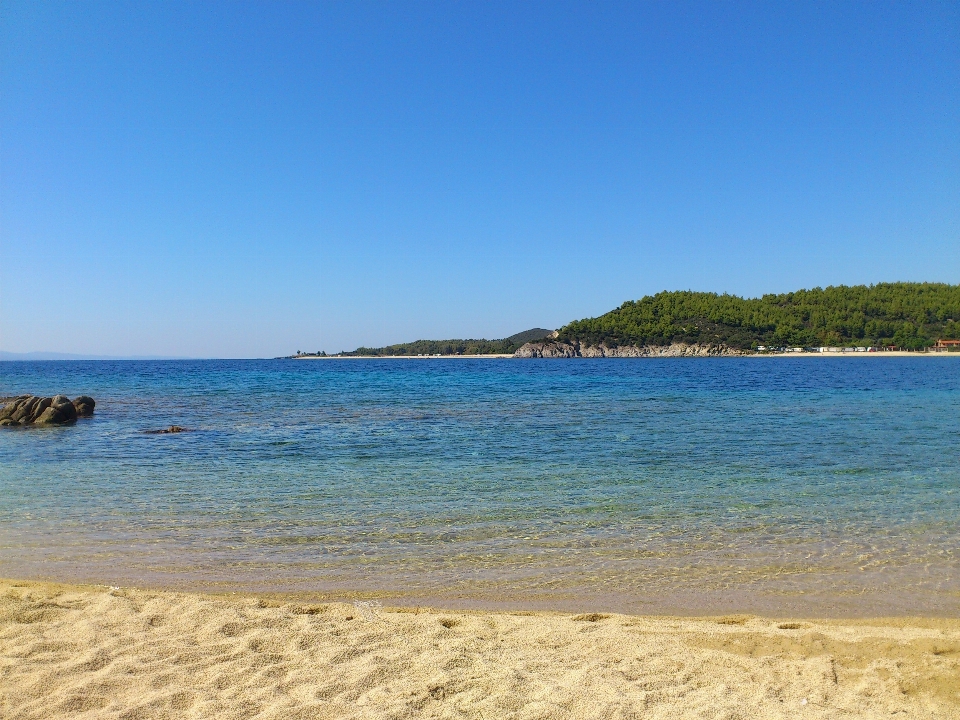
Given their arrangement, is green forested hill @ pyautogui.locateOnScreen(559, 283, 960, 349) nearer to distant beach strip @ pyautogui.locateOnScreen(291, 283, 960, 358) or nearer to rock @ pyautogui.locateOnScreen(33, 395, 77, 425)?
distant beach strip @ pyautogui.locateOnScreen(291, 283, 960, 358)

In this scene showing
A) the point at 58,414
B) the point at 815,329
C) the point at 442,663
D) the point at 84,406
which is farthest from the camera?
the point at 815,329

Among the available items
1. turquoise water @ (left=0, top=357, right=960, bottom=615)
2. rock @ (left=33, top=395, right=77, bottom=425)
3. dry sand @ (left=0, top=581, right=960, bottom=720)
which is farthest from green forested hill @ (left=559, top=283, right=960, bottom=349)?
dry sand @ (left=0, top=581, right=960, bottom=720)

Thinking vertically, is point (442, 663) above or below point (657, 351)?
below

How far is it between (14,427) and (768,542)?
1081 inches

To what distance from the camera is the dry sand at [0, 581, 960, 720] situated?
14.1 ft

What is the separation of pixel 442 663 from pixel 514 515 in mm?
5205

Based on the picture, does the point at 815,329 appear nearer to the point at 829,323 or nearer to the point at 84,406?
the point at 829,323

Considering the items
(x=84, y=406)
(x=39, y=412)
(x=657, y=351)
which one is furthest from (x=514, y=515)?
(x=657, y=351)

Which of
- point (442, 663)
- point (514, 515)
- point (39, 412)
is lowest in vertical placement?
point (514, 515)

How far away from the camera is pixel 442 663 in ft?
16.3

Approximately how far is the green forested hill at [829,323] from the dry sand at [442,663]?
600ft

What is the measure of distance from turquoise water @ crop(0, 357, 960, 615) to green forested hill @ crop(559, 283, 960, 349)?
169336 millimetres

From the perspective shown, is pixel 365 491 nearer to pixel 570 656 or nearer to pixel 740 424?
pixel 570 656

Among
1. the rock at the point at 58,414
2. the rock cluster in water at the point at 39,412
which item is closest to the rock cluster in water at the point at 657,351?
the rock at the point at 58,414
